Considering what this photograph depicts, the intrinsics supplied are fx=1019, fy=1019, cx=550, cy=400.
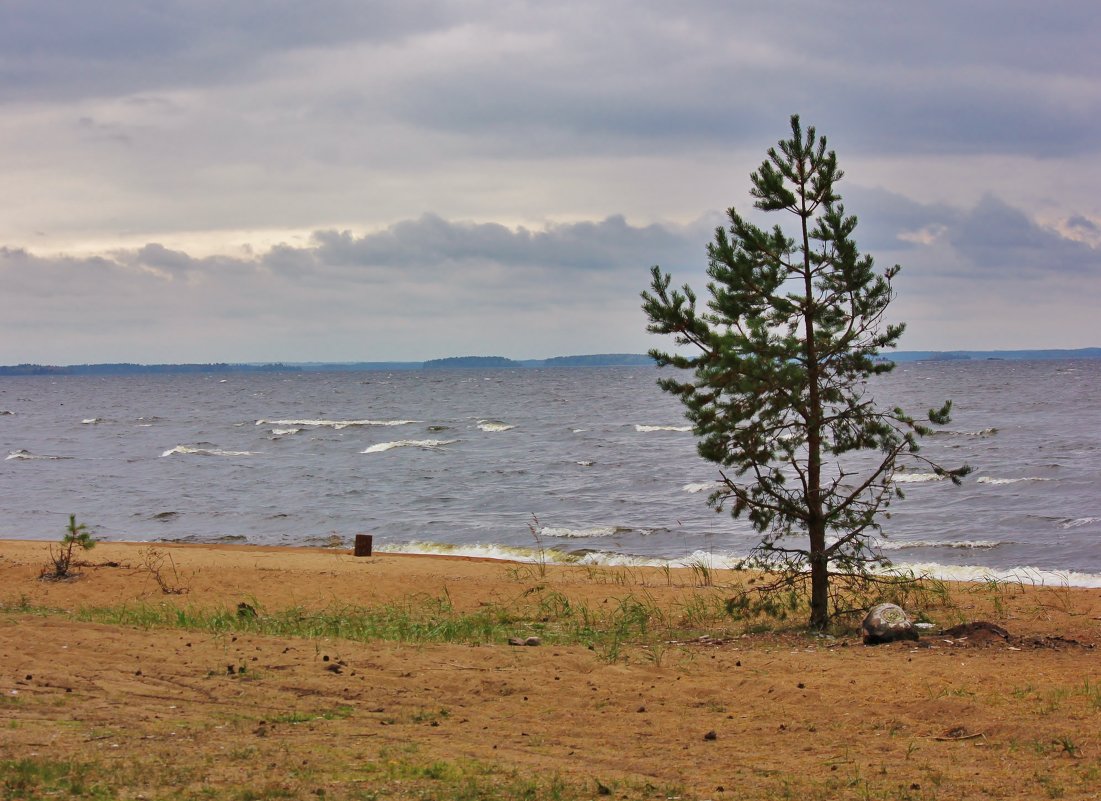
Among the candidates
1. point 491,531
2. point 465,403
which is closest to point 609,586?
point 491,531

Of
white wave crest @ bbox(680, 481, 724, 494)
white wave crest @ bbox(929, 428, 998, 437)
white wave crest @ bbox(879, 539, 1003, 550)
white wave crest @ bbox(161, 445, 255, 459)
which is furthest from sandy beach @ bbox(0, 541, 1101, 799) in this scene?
white wave crest @ bbox(161, 445, 255, 459)

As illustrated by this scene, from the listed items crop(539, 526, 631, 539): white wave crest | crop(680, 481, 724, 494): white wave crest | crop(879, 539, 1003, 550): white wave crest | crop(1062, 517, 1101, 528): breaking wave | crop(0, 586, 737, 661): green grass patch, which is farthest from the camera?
crop(680, 481, 724, 494): white wave crest

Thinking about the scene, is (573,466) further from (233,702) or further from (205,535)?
(233,702)

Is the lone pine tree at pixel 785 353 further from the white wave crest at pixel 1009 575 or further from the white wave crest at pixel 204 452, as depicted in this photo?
the white wave crest at pixel 204 452

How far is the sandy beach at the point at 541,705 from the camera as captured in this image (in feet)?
20.2

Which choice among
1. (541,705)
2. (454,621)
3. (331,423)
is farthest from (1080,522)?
(331,423)

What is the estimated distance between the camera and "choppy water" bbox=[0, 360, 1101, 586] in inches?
947

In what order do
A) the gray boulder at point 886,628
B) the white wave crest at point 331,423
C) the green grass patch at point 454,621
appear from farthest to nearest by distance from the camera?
the white wave crest at point 331,423 → the green grass patch at point 454,621 → the gray boulder at point 886,628

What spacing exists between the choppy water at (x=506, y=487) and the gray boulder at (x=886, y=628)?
9.66 metres

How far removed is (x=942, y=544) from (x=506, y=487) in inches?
630

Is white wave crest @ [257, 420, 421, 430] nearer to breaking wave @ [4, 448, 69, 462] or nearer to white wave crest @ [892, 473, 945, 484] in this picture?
breaking wave @ [4, 448, 69, 462]

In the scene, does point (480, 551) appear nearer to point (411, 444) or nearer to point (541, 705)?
point (541, 705)

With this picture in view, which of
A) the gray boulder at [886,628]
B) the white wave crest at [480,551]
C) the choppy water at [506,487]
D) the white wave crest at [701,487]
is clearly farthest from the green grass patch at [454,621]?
the white wave crest at [701,487]

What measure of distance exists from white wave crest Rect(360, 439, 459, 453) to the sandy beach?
37.6 m
